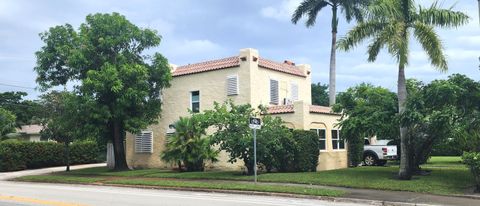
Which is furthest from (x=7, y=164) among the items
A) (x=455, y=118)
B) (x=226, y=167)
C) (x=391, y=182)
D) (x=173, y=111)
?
(x=455, y=118)

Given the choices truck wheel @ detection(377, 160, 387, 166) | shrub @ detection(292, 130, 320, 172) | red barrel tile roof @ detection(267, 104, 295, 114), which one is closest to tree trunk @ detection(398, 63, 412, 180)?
shrub @ detection(292, 130, 320, 172)

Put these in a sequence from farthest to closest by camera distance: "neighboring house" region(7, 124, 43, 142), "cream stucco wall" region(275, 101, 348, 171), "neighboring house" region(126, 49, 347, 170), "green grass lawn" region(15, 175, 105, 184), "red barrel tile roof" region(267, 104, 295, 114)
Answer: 1. "neighboring house" region(7, 124, 43, 142)
2. "neighboring house" region(126, 49, 347, 170)
3. "red barrel tile roof" region(267, 104, 295, 114)
4. "cream stucco wall" region(275, 101, 348, 171)
5. "green grass lawn" region(15, 175, 105, 184)

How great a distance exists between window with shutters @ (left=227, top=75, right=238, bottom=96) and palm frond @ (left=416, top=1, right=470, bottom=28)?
11160mm

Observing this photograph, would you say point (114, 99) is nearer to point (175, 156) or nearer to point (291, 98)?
point (175, 156)

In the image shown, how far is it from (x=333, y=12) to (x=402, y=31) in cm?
2218

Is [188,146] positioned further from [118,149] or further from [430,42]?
[430,42]

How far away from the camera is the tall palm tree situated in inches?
1554

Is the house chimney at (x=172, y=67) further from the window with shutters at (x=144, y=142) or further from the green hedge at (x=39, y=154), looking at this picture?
the green hedge at (x=39, y=154)

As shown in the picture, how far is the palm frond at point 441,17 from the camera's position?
18.8 m

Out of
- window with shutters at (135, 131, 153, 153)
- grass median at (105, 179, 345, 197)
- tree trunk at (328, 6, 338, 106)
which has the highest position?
tree trunk at (328, 6, 338, 106)

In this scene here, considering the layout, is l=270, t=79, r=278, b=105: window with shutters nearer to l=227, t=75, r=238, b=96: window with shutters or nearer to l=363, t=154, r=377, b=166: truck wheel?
l=227, t=75, r=238, b=96: window with shutters

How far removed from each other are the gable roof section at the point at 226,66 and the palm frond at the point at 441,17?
34.9ft

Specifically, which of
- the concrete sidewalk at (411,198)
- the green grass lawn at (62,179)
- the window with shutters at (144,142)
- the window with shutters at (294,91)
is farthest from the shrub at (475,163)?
the window with shutters at (144,142)

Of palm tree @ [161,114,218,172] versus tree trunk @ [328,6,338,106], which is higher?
tree trunk @ [328,6,338,106]
